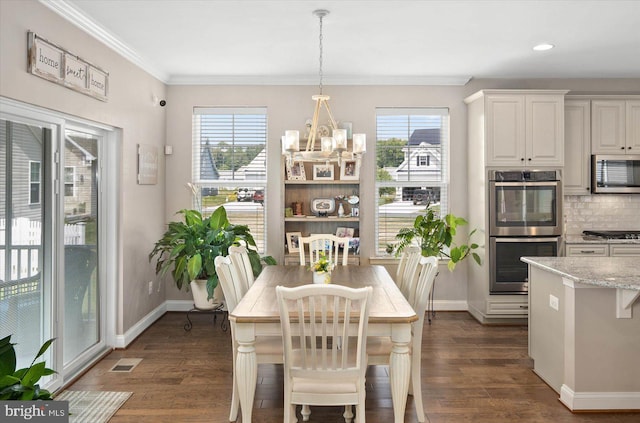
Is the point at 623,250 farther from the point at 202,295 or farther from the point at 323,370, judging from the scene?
the point at 202,295

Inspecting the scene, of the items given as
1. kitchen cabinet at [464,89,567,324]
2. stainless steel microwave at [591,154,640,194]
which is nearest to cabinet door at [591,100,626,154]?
stainless steel microwave at [591,154,640,194]

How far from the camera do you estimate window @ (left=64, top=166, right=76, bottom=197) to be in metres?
3.72

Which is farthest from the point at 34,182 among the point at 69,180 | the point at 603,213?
the point at 603,213

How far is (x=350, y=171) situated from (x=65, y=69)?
10.1ft

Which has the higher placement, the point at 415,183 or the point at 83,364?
the point at 415,183

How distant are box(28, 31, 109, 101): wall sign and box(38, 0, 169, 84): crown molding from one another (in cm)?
24

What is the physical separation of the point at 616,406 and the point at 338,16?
3.25 meters

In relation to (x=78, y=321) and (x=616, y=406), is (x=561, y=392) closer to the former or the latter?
(x=616, y=406)

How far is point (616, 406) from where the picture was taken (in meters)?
3.21

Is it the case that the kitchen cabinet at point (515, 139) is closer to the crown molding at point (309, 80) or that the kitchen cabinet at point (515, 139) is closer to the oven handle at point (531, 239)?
the oven handle at point (531, 239)

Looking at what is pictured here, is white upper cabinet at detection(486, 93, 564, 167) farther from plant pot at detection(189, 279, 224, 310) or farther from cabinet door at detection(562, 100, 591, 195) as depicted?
plant pot at detection(189, 279, 224, 310)

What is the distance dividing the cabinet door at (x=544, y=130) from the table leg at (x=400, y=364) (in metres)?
3.27

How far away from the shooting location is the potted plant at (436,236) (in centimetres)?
534

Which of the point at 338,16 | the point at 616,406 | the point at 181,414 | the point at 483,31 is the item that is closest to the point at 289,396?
the point at 181,414
